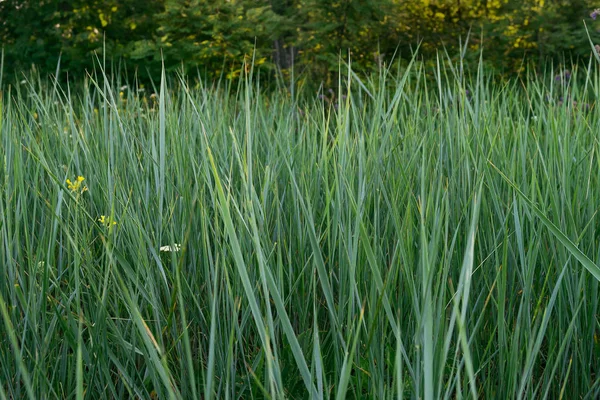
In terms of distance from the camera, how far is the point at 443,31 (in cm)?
617

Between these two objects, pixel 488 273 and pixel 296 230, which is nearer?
pixel 488 273

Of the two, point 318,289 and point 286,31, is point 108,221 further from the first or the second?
point 286,31

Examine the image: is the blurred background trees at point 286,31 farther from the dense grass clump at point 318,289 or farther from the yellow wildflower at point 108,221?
the yellow wildflower at point 108,221

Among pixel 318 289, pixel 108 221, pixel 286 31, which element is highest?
pixel 108 221

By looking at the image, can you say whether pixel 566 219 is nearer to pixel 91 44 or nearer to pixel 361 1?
pixel 361 1

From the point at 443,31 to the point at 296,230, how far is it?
17.0 ft

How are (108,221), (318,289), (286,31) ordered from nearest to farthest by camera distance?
(108,221) → (318,289) → (286,31)

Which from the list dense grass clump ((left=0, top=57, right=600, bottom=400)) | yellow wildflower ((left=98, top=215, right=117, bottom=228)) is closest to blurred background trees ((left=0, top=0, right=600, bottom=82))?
dense grass clump ((left=0, top=57, right=600, bottom=400))

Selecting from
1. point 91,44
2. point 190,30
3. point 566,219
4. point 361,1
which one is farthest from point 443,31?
point 566,219

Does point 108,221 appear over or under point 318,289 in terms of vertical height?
over

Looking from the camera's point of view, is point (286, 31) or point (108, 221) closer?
point (108, 221)

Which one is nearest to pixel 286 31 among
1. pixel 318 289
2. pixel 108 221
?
pixel 318 289

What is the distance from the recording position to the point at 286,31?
18.8ft

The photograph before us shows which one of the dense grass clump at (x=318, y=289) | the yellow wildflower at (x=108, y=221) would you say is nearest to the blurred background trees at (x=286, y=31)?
the dense grass clump at (x=318, y=289)
